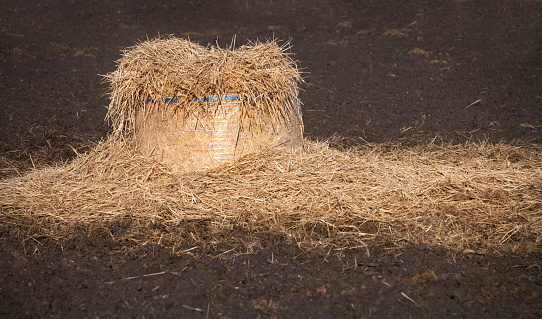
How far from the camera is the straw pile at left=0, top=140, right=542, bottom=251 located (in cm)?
334

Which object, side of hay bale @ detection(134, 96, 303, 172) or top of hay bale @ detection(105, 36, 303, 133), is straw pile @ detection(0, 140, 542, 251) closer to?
side of hay bale @ detection(134, 96, 303, 172)

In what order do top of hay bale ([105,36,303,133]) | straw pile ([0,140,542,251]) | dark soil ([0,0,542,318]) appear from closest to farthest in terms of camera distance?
1. dark soil ([0,0,542,318])
2. straw pile ([0,140,542,251])
3. top of hay bale ([105,36,303,133])

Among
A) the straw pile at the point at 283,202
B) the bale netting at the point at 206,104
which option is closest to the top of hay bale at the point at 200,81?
the bale netting at the point at 206,104

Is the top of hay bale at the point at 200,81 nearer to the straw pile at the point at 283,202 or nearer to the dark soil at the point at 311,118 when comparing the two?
the straw pile at the point at 283,202

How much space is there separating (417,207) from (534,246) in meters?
0.82

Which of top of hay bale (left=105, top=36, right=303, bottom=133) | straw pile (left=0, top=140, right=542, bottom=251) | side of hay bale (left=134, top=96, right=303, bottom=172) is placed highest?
top of hay bale (left=105, top=36, right=303, bottom=133)

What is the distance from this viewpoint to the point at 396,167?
4.38 metres

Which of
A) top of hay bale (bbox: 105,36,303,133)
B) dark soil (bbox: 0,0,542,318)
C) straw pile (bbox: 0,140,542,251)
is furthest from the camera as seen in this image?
top of hay bale (bbox: 105,36,303,133)

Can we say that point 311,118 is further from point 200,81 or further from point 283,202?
point 283,202

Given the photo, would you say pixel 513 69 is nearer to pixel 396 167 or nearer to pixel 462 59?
pixel 462 59

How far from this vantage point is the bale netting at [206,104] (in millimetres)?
3953

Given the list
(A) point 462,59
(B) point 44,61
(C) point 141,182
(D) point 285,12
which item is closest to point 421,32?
(A) point 462,59

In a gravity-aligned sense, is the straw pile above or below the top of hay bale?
below

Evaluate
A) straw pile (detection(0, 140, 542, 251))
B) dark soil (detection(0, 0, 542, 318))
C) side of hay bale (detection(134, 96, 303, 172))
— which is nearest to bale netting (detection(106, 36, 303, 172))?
side of hay bale (detection(134, 96, 303, 172))
